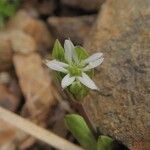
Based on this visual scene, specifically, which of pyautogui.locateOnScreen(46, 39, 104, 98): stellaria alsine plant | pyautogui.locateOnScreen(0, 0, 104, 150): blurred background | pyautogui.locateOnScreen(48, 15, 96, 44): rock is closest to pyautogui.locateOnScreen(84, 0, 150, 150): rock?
pyautogui.locateOnScreen(46, 39, 104, 98): stellaria alsine plant

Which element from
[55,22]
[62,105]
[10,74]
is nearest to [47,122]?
[62,105]

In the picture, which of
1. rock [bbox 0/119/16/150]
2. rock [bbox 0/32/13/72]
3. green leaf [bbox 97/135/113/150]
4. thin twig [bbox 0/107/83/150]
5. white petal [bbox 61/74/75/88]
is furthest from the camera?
rock [bbox 0/32/13/72]

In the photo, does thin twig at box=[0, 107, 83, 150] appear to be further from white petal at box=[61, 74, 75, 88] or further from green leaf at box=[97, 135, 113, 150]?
white petal at box=[61, 74, 75, 88]

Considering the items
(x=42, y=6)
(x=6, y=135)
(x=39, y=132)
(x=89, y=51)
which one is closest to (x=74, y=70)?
(x=89, y=51)

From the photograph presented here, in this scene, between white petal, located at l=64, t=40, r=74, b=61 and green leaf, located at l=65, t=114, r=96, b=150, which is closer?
white petal, located at l=64, t=40, r=74, b=61

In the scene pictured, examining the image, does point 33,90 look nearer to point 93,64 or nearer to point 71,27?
point 71,27

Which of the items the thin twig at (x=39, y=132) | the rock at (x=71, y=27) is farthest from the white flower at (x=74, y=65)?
the rock at (x=71, y=27)

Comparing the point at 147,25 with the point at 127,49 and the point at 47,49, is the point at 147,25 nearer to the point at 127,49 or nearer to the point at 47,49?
the point at 127,49
